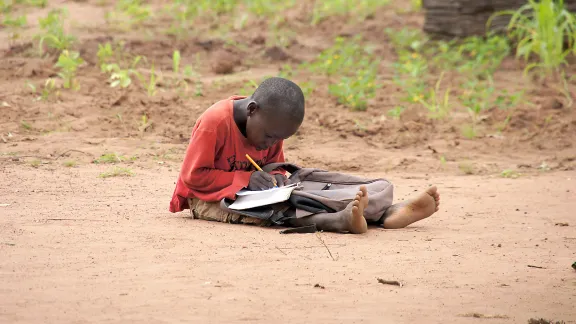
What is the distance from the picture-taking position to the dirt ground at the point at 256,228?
3334mm

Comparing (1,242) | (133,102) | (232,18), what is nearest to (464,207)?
(1,242)

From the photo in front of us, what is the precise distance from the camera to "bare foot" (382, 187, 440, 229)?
473cm

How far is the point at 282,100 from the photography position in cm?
452

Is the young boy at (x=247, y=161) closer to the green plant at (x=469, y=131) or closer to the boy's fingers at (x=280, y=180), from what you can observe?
the boy's fingers at (x=280, y=180)

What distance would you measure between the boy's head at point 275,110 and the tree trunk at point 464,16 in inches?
247

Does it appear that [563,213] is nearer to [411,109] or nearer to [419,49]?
[411,109]

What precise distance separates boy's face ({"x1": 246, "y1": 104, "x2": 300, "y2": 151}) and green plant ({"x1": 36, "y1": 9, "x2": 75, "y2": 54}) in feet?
16.1

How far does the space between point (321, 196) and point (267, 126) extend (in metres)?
0.50

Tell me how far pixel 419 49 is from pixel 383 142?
10.3 ft

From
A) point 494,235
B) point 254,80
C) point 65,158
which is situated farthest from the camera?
point 254,80

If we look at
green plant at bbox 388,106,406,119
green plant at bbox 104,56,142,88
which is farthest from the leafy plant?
green plant at bbox 388,106,406,119

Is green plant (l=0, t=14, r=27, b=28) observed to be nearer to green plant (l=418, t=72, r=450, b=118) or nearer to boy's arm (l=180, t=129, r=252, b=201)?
green plant (l=418, t=72, r=450, b=118)

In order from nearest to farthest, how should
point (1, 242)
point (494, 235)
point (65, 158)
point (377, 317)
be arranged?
point (377, 317), point (1, 242), point (494, 235), point (65, 158)

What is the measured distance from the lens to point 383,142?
303 inches
